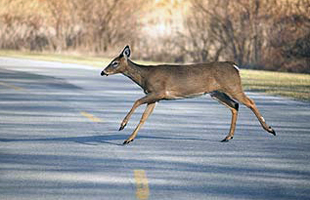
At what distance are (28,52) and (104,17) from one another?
4.73 m

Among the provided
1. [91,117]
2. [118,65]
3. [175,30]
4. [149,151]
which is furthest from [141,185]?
[175,30]

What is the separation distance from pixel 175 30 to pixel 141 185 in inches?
1402

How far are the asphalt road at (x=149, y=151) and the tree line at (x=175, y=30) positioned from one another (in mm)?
16044

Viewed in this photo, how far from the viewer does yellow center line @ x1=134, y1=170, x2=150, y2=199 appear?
9.27 m

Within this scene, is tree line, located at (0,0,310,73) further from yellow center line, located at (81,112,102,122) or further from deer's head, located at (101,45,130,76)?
deer's head, located at (101,45,130,76)

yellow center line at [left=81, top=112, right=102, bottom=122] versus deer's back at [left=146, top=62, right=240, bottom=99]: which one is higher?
deer's back at [left=146, top=62, right=240, bottom=99]

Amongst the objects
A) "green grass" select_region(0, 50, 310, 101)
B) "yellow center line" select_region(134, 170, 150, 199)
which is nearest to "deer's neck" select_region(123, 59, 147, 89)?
"yellow center line" select_region(134, 170, 150, 199)

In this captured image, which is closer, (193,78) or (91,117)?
(193,78)

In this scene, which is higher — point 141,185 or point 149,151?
point 141,185

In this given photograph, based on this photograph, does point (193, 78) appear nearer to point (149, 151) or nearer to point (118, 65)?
point (118, 65)

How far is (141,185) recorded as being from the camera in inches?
387

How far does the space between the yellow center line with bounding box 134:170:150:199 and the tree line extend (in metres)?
26.1

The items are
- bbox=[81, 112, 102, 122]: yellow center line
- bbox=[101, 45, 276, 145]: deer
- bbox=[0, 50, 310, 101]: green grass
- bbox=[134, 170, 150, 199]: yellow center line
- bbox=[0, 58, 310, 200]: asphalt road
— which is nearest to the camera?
bbox=[134, 170, 150, 199]: yellow center line

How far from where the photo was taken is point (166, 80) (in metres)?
13.7
